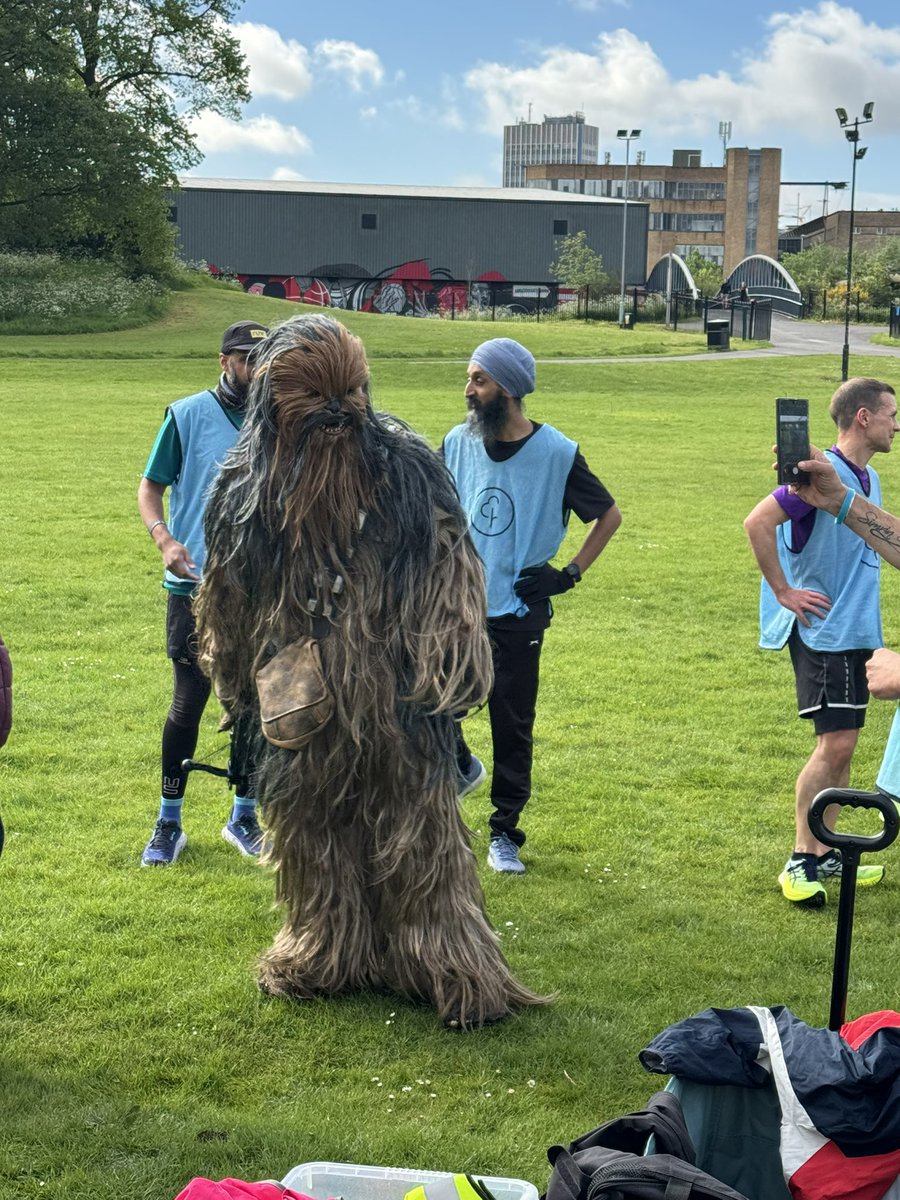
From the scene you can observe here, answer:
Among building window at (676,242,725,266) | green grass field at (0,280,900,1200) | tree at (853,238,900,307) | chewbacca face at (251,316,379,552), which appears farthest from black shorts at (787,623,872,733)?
building window at (676,242,725,266)

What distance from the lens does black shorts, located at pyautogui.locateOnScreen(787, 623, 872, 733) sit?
5.91 meters

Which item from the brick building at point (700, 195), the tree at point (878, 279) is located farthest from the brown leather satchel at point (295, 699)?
the brick building at point (700, 195)

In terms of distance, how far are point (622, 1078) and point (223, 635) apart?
196 centimetres

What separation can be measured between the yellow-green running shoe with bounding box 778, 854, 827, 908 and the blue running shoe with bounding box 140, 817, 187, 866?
2731mm

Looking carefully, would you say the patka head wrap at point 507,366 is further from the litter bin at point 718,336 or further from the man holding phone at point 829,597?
the litter bin at point 718,336

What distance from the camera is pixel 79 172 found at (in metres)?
47.2

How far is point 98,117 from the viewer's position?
153 ft

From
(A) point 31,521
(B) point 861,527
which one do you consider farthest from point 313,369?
(A) point 31,521

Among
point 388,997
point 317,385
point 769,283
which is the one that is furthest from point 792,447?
point 769,283

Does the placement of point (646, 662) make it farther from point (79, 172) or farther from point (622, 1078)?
point (79, 172)

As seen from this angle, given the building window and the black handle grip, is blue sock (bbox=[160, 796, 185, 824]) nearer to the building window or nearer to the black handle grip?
the black handle grip

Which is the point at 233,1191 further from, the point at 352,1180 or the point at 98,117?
the point at 98,117

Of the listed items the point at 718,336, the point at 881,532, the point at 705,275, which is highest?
the point at 705,275

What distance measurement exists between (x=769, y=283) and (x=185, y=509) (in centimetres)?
7264
